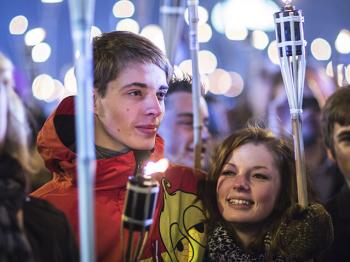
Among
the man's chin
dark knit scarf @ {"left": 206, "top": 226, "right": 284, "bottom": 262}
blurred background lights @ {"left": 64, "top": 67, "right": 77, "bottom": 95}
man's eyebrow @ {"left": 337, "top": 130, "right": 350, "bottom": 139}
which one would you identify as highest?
blurred background lights @ {"left": 64, "top": 67, "right": 77, "bottom": 95}

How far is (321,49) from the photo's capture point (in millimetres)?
4504

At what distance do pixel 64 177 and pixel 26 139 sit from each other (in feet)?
0.84

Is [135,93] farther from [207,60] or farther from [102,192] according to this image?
[207,60]

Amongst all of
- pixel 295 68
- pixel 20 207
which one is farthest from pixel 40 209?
pixel 295 68

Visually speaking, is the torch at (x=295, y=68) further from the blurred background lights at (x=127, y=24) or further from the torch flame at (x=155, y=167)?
the blurred background lights at (x=127, y=24)

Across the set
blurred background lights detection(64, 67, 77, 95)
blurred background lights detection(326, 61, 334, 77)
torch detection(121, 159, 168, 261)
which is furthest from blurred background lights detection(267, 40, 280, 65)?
torch detection(121, 159, 168, 261)

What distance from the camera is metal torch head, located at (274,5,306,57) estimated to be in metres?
2.55

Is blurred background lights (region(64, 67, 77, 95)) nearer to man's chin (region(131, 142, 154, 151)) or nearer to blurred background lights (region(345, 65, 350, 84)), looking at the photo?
man's chin (region(131, 142, 154, 151))

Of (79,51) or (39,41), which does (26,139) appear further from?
(39,41)

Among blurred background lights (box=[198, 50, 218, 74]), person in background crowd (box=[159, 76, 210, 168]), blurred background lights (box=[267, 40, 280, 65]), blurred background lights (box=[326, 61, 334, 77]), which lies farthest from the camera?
blurred background lights (box=[198, 50, 218, 74])

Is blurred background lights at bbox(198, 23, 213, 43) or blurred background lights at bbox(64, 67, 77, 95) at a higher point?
blurred background lights at bbox(198, 23, 213, 43)

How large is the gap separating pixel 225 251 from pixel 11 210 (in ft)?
2.76

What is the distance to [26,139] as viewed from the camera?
2150 mm

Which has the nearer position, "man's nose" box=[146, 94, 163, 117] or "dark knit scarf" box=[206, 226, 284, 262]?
"man's nose" box=[146, 94, 163, 117]
